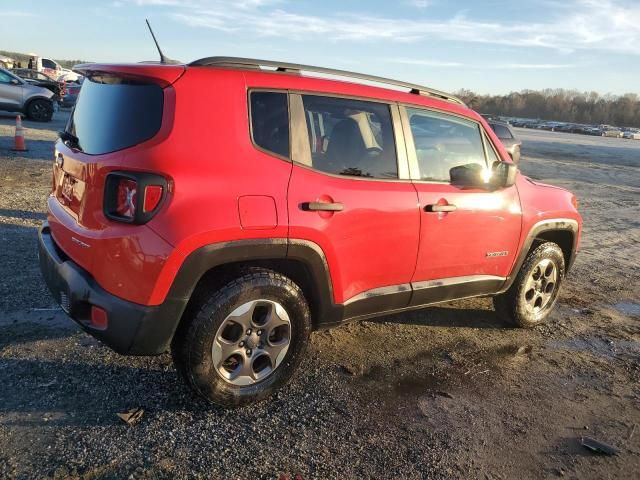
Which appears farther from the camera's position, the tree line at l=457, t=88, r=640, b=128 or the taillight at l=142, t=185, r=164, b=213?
the tree line at l=457, t=88, r=640, b=128

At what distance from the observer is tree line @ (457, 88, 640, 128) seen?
10250cm

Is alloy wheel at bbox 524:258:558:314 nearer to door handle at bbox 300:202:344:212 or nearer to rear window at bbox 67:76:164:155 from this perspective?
door handle at bbox 300:202:344:212

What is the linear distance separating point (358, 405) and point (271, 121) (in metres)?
1.76

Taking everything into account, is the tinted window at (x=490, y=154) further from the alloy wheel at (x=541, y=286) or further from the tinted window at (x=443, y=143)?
the alloy wheel at (x=541, y=286)

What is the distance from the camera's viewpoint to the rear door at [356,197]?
3029 mm

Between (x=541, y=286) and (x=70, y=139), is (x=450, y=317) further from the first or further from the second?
(x=70, y=139)

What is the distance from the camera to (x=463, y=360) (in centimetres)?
400

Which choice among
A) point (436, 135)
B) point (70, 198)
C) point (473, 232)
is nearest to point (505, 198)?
point (473, 232)

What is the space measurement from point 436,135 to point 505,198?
79 cm

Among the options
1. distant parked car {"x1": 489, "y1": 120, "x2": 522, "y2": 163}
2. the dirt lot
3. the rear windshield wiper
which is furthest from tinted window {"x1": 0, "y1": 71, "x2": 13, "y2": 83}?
the rear windshield wiper

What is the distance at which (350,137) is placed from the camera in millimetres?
3346

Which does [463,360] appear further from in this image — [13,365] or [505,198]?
[13,365]

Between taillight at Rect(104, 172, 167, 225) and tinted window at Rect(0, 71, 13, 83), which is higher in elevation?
tinted window at Rect(0, 71, 13, 83)

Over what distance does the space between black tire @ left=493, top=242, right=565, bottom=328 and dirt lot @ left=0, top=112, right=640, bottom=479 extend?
0.43 ft
